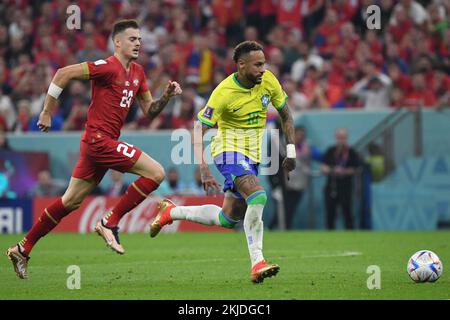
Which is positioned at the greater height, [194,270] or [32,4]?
[32,4]

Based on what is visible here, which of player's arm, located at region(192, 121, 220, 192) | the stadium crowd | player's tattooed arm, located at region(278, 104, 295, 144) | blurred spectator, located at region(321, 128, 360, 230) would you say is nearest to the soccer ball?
player's tattooed arm, located at region(278, 104, 295, 144)

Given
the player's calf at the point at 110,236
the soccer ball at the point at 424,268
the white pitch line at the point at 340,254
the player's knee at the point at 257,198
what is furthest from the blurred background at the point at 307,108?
the soccer ball at the point at 424,268

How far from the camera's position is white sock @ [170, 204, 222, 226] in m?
11.3

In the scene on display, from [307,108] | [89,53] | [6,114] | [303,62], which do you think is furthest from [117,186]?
[303,62]

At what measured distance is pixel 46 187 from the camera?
72.4 ft

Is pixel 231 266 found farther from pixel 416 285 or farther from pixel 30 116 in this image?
pixel 30 116

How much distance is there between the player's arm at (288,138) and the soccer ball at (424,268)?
5.36 feet

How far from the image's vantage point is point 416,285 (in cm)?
991

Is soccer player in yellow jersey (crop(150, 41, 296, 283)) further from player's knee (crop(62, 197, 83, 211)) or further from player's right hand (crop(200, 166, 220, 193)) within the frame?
player's knee (crop(62, 197, 83, 211))

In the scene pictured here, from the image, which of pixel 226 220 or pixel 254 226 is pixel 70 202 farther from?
pixel 254 226

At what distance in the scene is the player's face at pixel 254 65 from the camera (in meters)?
10.6

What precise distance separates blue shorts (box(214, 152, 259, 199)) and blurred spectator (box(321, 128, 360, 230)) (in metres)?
10.5
